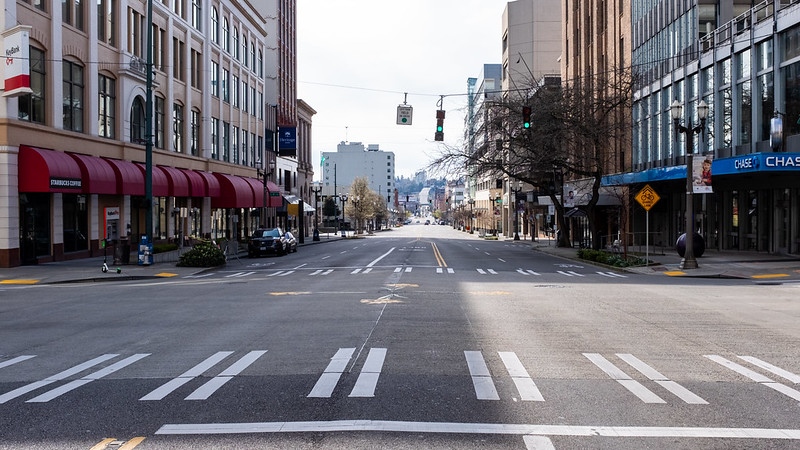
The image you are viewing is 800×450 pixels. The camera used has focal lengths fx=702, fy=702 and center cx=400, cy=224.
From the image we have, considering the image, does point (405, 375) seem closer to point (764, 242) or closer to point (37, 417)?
point (37, 417)

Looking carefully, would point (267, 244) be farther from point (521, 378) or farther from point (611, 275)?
point (521, 378)

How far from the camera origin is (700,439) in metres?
6.20

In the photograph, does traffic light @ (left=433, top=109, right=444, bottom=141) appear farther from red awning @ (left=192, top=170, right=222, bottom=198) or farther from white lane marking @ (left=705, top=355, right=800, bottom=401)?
red awning @ (left=192, top=170, right=222, bottom=198)

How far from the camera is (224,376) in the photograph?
28.9ft

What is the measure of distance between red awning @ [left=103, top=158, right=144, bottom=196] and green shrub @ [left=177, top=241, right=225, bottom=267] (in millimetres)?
5517

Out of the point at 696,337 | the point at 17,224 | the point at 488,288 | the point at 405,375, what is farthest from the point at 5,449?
the point at 17,224

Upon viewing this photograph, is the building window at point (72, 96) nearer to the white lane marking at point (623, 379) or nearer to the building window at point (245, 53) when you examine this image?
the white lane marking at point (623, 379)

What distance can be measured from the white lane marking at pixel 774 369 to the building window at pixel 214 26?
49213mm

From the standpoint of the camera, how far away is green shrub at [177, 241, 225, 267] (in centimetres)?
3177

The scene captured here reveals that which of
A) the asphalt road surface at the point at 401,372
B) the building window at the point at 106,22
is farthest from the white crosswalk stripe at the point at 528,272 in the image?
the building window at the point at 106,22

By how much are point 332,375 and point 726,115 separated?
33500 mm

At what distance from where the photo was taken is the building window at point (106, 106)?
3530 cm

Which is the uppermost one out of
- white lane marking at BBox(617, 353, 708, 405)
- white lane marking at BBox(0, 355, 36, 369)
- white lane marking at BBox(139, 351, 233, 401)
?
white lane marking at BBox(139, 351, 233, 401)

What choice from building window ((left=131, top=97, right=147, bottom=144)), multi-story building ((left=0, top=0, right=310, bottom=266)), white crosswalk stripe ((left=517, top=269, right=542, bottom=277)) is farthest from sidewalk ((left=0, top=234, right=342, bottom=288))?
white crosswalk stripe ((left=517, top=269, right=542, bottom=277))
